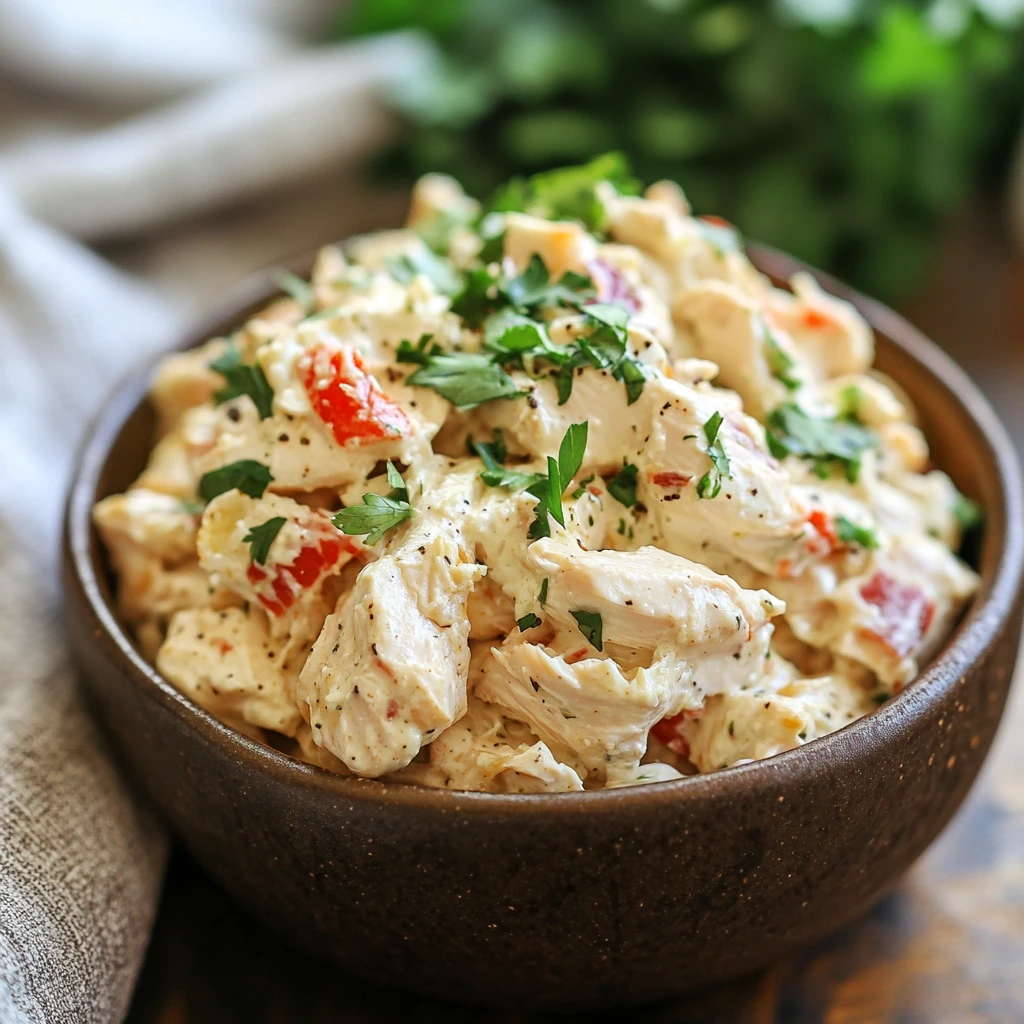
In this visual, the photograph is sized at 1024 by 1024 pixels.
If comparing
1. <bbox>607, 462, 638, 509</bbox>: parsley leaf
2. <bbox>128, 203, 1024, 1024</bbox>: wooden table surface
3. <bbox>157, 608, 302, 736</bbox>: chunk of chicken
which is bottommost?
<bbox>128, 203, 1024, 1024</bbox>: wooden table surface

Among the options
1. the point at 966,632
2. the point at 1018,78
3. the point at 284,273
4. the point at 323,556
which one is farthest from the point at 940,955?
the point at 1018,78

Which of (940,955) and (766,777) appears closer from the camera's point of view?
(766,777)

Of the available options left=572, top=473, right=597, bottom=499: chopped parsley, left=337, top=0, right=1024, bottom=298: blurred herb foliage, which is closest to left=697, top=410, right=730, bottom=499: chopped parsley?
left=572, top=473, right=597, bottom=499: chopped parsley

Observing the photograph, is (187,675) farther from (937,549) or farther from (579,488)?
(937,549)

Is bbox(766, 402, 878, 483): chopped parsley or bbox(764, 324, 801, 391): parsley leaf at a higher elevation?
bbox(764, 324, 801, 391): parsley leaf

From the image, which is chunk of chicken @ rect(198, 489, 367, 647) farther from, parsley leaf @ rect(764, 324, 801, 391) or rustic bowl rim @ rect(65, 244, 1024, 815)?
parsley leaf @ rect(764, 324, 801, 391)

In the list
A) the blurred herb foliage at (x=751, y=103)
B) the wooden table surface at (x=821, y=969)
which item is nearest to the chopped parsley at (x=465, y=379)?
the wooden table surface at (x=821, y=969)

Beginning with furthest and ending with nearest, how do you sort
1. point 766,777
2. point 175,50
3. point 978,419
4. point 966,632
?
point 175,50, point 978,419, point 966,632, point 766,777
